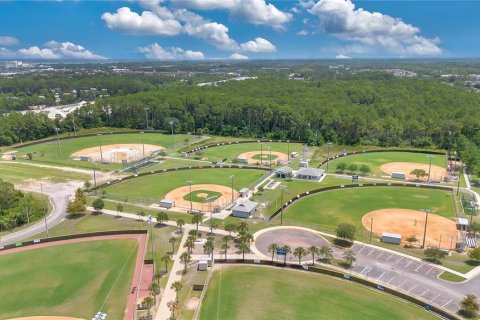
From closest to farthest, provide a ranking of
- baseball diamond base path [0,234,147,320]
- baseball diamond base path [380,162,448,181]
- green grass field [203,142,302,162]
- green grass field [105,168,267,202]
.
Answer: baseball diamond base path [0,234,147,320]
green grass field [105,168,267,202]
baseball diamond base path [380,162,448,181]
green grass field [203,142,302,162]

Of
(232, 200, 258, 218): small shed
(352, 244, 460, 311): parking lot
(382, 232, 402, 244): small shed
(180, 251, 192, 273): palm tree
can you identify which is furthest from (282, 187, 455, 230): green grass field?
(180, 251, 192, 273): palm tree

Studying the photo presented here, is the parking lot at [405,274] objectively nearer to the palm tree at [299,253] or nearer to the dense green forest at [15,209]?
the palm tree at [299,253]

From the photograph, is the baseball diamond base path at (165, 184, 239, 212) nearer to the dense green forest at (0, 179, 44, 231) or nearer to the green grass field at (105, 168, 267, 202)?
the green grass field at (105, 168, 267, 202)

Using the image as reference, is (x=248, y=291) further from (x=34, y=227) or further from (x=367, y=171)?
(x=367, y=171)

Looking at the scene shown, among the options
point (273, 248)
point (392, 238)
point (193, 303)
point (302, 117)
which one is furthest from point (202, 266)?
point (302, 117)

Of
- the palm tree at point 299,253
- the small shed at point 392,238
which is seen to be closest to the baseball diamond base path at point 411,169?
the small shed at point 392,238

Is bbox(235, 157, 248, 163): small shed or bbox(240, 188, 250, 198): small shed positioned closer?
bbox(240, 188, 250, 198): small shed

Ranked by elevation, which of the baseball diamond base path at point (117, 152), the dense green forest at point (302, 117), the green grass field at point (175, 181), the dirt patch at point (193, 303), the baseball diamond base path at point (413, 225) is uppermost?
the dense green forest at point (302, 117)

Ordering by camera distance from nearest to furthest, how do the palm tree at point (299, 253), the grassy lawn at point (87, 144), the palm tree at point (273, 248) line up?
the palm tree at point (299, 253), the palm tree at point (273, 248), the grassy lawn at point (87, 144)
